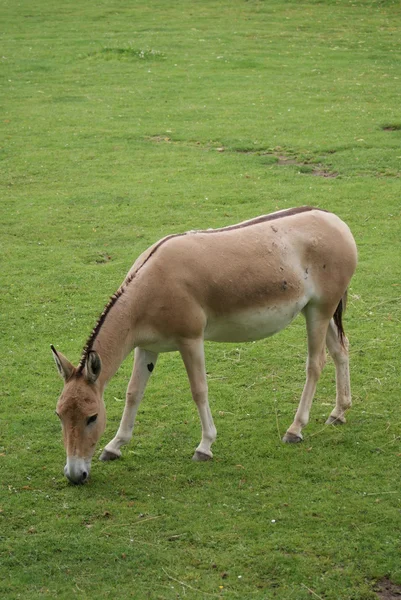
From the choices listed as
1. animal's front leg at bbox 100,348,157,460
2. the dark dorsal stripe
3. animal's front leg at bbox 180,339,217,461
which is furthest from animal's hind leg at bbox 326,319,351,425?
animal's front leg at bbox 100,348,157,460

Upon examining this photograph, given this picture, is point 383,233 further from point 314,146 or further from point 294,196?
point 314,146

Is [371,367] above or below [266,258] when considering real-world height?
below

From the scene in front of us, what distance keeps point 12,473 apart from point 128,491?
101 centimetres

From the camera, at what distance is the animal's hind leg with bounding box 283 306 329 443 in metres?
7.84

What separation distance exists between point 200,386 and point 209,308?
65 centimetres

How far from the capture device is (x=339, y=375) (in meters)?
8.12

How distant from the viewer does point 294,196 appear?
14359mm

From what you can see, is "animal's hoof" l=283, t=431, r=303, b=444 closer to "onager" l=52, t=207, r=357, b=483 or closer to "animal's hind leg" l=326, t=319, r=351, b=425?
"onager" l=52, t=207, r=357, b=483

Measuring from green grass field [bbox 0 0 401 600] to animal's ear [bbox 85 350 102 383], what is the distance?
975mm

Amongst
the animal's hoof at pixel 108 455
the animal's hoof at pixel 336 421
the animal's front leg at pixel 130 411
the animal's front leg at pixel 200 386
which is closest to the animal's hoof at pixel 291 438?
the animal's hoof at pixel 336 421

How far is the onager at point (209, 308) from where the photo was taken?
6785 mm

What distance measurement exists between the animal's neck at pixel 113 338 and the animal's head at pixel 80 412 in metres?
0.22

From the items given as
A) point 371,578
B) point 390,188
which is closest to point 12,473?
point 371,578

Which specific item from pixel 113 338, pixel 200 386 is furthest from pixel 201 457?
pixel 113 338
